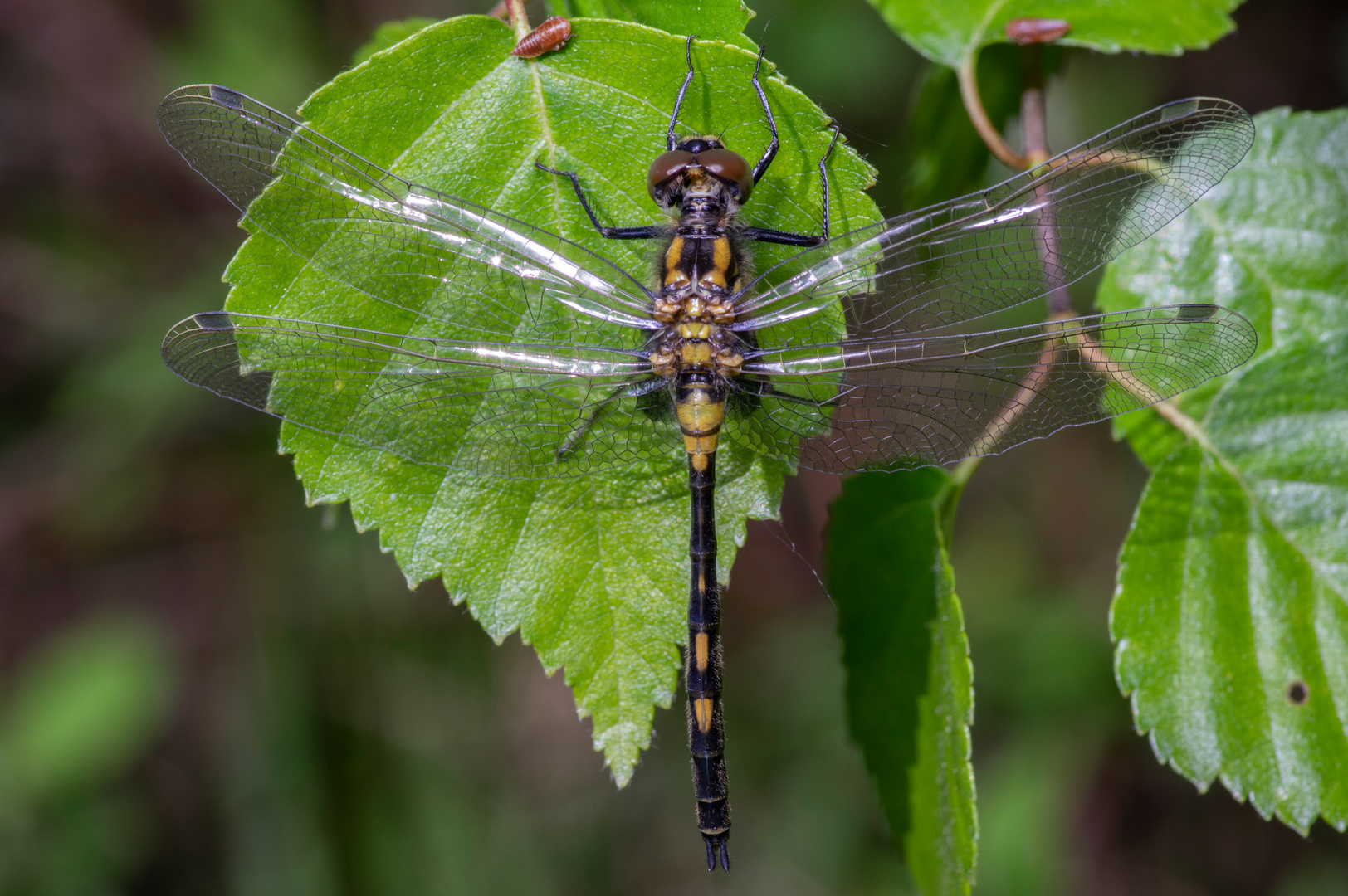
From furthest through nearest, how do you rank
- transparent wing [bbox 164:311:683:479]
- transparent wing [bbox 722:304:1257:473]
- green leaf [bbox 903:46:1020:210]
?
green leaf [bbox 903:46:1020:210] < transparent wing [bbox 722:304:1257:473] < transparent wing [bbox 164:311:683:479]

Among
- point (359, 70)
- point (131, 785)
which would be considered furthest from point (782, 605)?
point (359, 70)

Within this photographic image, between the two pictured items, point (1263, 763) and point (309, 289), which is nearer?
point (309, 289)

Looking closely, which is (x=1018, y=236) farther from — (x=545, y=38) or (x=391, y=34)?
(x=391, y=34)

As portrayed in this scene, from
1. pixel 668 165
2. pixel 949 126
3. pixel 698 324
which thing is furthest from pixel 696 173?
pixel 949 126

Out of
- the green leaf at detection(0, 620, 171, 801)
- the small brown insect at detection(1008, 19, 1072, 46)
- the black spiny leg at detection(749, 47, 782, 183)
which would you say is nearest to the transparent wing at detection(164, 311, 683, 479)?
the black spiny leg at detection(749, 47, 782, 183)

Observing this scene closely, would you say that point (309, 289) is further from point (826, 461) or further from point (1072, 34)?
point (1072, 34)

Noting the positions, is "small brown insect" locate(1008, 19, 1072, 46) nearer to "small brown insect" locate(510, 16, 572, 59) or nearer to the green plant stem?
the green plant stem
